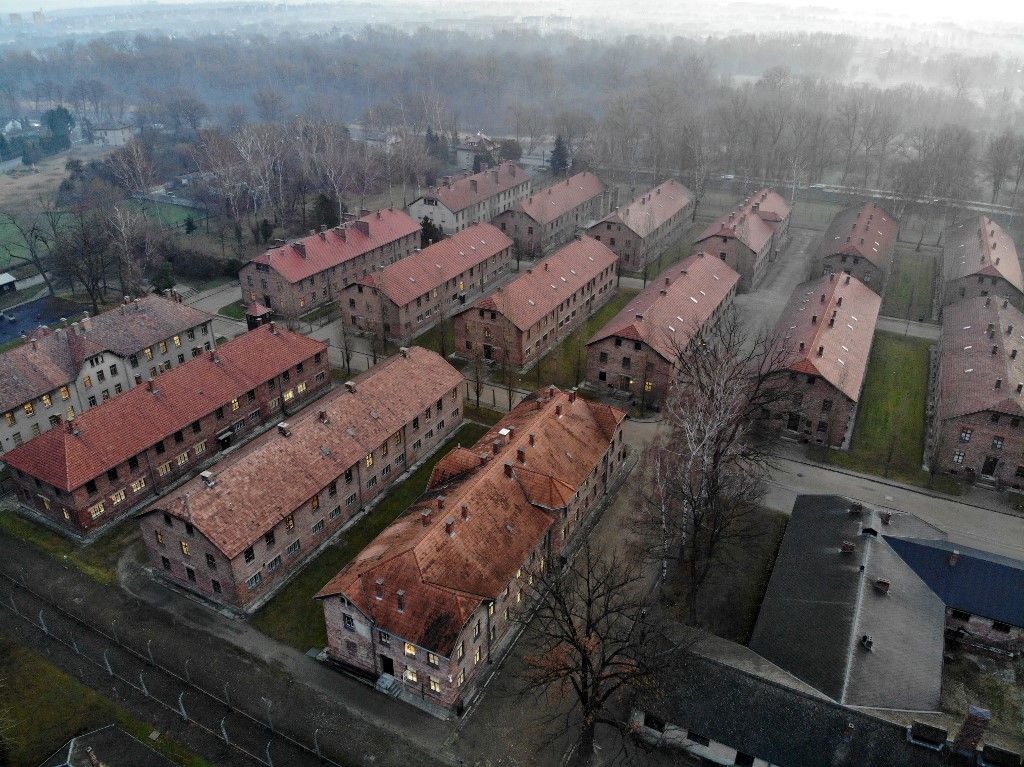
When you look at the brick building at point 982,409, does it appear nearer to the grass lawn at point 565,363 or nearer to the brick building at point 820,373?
the brick building at point 820,373

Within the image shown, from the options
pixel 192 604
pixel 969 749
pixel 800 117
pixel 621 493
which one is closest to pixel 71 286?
pixel 192 604

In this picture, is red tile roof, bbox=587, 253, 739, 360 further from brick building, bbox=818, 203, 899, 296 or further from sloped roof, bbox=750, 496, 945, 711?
sloped roof, bbox=750, 496, 945, 711

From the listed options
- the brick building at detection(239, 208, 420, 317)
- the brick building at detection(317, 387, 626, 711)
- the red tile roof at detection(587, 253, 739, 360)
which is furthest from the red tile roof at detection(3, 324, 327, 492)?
the red tile roof at detection(587, 253, 739, 360)

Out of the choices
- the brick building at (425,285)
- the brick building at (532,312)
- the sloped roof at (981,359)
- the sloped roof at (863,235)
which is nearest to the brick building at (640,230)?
the brick building at (532,312)

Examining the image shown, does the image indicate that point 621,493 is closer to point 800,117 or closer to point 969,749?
point 969,749

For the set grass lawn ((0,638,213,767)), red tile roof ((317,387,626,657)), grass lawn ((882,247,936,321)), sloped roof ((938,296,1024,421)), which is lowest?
grass lawn ((0,638,213,767))

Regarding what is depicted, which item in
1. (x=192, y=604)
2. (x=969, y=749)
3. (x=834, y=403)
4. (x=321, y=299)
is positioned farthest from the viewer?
(x=321, y=299)
